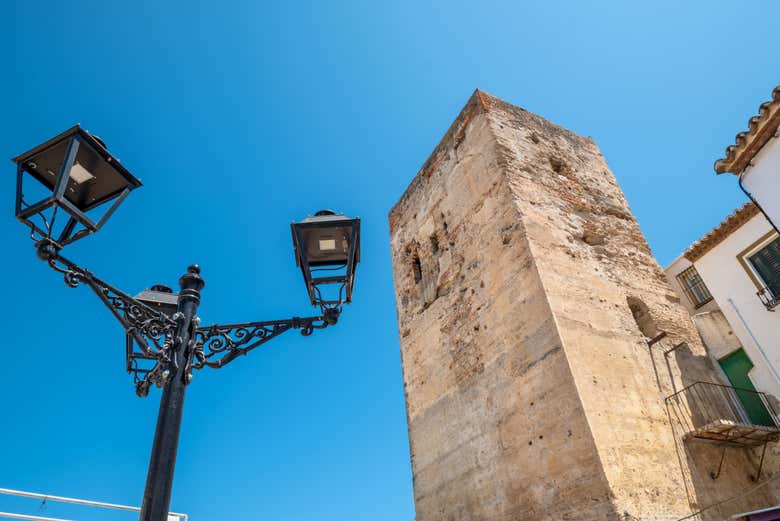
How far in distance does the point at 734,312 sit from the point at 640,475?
4982 millimetres

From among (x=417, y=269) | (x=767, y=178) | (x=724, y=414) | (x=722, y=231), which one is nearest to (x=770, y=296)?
(x=722, y=231)

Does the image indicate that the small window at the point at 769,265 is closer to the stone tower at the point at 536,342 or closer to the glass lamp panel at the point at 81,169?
the stone tower at the point at 536,342

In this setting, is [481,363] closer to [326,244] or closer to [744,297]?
[326,244]

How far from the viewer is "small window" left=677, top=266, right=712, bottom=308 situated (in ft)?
40.1

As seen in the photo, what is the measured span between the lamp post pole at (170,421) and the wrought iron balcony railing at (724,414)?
674 centimetres

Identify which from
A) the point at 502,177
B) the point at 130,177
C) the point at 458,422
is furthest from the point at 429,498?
the point at 130,177

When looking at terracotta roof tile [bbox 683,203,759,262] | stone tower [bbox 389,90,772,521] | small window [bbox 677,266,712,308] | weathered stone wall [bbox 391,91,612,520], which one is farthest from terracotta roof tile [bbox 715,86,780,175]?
small window [bbox 677,266,712,308]

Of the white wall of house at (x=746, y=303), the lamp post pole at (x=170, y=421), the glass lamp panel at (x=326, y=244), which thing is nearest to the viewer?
the lamp post pole at (x=170, y=421)

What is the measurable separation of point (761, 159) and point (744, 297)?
308 cm

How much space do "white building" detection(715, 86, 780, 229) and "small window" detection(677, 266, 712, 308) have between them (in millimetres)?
5183

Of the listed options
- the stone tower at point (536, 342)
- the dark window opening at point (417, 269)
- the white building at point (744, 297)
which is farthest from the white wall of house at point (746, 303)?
the dark window opening at point (417, 269)

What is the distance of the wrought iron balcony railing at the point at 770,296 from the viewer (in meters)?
8.78

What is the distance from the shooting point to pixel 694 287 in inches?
494

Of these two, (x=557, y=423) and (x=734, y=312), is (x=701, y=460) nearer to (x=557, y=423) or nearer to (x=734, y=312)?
(x=557, y=423)
